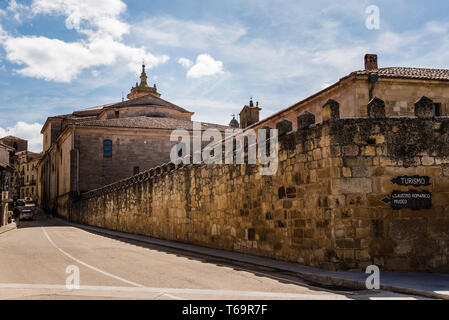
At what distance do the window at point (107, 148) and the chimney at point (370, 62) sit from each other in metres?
25.9

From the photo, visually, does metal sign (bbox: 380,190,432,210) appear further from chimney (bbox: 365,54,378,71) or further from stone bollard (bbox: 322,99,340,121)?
chimney (bbox: 365,54,378,71)

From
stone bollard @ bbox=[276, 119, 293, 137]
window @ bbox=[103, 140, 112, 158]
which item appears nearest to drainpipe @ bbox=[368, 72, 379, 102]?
stone bollard @ bbox=[276, 119, 293, 137]

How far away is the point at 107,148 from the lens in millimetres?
44719

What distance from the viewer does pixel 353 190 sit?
1036 cm

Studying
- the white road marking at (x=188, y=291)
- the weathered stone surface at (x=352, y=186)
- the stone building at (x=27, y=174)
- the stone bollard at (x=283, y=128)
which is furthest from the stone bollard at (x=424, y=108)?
the stone building at (x=27, y=174)

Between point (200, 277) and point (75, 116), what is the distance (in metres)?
63.7

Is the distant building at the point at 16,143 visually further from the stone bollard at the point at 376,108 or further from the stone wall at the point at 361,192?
the stone bollard at the point at 376,108

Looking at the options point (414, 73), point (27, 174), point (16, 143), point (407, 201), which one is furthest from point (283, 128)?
point (27, 174)

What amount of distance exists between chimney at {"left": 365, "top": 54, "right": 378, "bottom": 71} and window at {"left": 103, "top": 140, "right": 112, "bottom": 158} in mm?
25888

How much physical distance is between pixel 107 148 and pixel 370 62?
2634 cm

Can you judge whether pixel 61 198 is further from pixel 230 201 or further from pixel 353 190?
pixel 353 190

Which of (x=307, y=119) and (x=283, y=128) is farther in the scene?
(x=283, y=128)

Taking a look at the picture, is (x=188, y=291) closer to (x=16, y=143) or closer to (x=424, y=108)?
(x=424, y=108)
